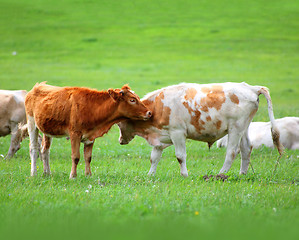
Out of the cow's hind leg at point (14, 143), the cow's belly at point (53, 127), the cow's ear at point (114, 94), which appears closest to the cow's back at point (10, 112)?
the cow's hind leg at point (14, 143)

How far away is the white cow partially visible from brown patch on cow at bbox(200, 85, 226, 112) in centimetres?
422

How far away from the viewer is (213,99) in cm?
1066

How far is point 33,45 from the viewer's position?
44.8 metres

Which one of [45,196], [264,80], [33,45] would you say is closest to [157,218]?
[45,196]

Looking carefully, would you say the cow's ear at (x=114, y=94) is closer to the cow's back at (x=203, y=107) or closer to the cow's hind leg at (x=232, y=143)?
the cow's back at (x=203, y=107)

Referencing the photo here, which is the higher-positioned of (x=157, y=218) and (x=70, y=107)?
(x=70, y=107)

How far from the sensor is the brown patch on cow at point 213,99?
10602 millimetres

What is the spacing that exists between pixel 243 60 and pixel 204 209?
33579 millimetres

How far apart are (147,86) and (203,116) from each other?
67.4ft

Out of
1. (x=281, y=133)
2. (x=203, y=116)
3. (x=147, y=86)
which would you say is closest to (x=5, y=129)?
(x=203, y=116)

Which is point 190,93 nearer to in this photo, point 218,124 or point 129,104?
point 218,124

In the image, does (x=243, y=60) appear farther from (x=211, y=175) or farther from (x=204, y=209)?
(x=204, y=209)

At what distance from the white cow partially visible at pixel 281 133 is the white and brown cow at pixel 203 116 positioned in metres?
3.54

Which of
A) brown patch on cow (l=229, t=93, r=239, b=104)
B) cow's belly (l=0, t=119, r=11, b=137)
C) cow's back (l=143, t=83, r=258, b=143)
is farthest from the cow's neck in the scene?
cow's belly (l=0, t=119, r=11, b=137)
